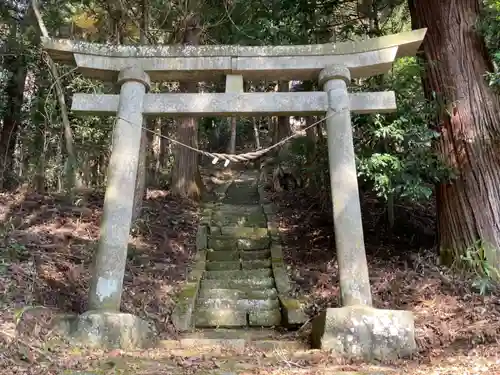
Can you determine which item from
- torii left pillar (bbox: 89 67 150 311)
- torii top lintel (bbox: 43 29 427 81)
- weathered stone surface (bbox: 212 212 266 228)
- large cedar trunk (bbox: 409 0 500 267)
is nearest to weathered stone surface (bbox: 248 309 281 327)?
torii left pillar (bbox: 89 67 150 311)

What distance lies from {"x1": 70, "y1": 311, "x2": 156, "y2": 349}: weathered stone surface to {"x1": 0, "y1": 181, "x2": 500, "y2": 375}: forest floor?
0.20m

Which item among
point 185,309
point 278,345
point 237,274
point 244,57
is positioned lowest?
point 278,345

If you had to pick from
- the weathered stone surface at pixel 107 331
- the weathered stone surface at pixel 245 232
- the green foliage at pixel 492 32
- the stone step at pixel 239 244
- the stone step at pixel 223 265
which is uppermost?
the green foliage at pixel 492 32

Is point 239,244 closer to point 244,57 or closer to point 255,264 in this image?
point 255,264

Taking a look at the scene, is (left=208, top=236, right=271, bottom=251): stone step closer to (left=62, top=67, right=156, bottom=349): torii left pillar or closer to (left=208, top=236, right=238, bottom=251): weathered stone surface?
(left=208, top=236, right=238, bottom=251): weathered stone surface

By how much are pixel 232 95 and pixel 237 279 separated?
10.0 ft

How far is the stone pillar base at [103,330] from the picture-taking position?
4.67m

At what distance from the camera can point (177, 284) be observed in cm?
735

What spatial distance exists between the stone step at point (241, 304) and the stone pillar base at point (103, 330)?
1959 millimetres

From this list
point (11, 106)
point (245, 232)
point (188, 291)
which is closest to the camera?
point (188, 291)

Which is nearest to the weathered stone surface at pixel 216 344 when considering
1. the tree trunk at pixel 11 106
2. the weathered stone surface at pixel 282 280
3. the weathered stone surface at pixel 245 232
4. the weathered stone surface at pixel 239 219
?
the weathered stone surface at pixel 282 280

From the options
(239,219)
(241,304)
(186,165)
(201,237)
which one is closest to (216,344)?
(241,304)

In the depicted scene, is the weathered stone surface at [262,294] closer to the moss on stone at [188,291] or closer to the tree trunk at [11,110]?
the moss on stone at [188,291]

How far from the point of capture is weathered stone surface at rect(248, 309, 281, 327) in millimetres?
6547
